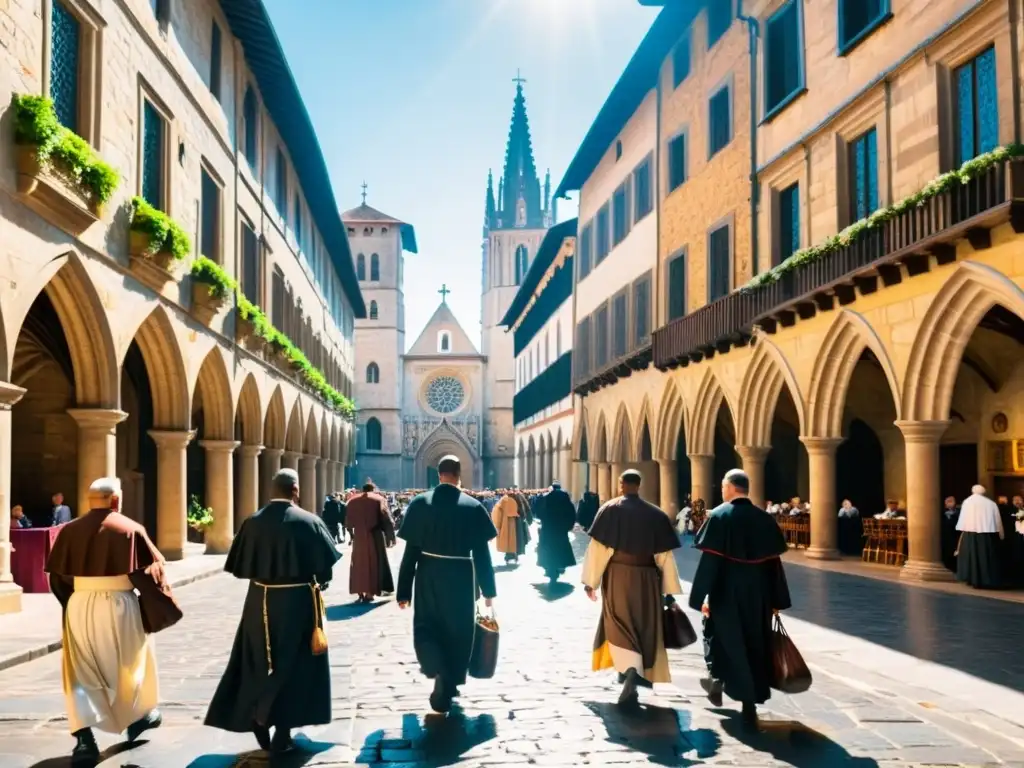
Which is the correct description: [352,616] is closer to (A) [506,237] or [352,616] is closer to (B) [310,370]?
(B) [310,370]

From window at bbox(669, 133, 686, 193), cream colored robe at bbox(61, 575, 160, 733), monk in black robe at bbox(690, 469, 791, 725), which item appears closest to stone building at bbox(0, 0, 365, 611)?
cream colored robe at bbox(61, 575, 160, 733)

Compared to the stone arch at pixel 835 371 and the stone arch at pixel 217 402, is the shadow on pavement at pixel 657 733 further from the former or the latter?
the stone arch at pixel 217 402

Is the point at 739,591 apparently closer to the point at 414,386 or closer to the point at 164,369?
the point at 164,369

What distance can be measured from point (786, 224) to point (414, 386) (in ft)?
204

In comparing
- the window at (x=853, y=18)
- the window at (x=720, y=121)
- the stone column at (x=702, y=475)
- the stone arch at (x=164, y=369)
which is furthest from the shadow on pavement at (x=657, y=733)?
the stone column at (x=702, y=475)

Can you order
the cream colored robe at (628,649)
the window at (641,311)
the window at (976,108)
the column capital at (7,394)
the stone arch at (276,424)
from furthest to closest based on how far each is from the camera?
the window at (641,311) → the stone arch at (276,424) → the window at (976,108) → the column capital at (7,394) → the cream colored robe at (628,649)

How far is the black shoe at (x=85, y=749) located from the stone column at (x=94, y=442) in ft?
28.9

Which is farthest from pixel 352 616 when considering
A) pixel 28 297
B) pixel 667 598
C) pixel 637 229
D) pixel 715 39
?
pixel 637 229

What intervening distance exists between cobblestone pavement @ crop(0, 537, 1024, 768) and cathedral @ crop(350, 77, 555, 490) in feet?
222

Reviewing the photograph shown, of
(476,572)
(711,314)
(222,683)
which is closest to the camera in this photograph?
(222,683)

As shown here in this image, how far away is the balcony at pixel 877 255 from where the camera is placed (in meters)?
13.6

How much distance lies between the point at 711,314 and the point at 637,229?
8143 mm

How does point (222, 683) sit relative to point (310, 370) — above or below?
below

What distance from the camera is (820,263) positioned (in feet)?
61.2
